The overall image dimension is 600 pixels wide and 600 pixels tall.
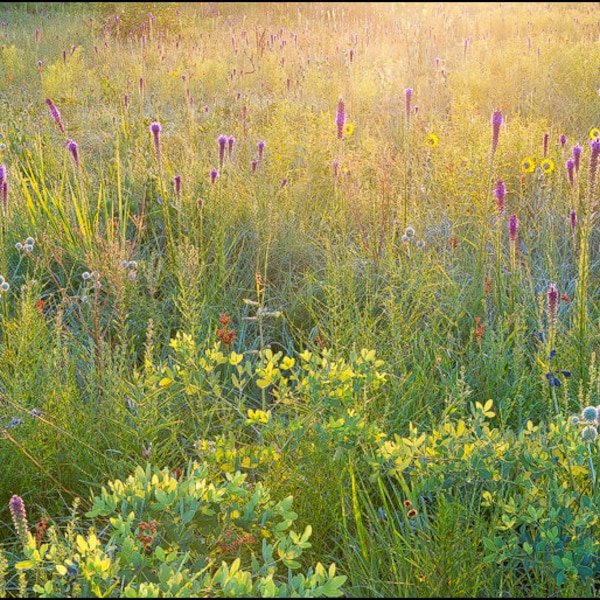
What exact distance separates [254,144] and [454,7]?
8009mm

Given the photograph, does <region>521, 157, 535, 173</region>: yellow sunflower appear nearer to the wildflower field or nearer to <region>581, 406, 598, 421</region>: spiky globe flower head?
the wildflower field

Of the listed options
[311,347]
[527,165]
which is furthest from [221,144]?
[527,165]

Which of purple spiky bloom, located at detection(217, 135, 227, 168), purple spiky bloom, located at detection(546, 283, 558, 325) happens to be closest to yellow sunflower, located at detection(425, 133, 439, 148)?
purple spiky bloom, located at detection(217, 135, 227, 168)

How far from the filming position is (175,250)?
2.74m

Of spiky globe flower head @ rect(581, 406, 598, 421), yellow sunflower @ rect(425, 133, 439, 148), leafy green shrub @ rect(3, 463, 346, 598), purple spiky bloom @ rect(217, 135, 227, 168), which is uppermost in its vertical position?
purple spiky bloom @ rect(217, 135, 227, 168)

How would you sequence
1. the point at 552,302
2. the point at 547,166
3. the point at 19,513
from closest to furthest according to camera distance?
the point at 19,513 < the point at 552,302 < the point at 547,166

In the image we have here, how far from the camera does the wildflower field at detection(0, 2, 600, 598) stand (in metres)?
1.29

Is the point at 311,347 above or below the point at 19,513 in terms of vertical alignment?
below

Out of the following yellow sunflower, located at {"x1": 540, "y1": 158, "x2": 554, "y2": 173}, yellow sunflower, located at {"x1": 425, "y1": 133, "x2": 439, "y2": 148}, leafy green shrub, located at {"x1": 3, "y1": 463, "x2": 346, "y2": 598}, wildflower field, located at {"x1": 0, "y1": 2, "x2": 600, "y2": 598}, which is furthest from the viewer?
yellow sunflower, located at {"x1": 425, "y1": 133, "x2": 439, "y2": 148}

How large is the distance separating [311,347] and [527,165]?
1619 mm

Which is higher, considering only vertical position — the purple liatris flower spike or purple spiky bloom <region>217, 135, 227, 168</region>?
purple spiky bloom <region>217, 135, 227, 168</region>

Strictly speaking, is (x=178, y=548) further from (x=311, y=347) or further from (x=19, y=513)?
(x=311, y=347)

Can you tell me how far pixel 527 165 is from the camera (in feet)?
10.5

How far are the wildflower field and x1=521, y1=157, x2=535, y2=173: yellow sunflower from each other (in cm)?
8
